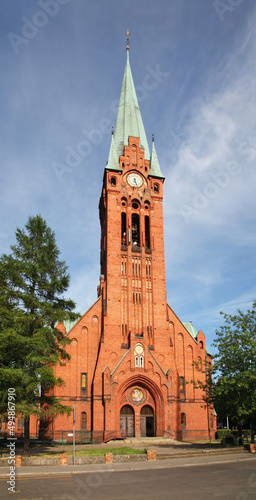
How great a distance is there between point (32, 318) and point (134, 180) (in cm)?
2557

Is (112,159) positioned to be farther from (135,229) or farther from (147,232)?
(147,232)

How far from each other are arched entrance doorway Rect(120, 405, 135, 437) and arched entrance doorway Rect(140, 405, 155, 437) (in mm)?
941

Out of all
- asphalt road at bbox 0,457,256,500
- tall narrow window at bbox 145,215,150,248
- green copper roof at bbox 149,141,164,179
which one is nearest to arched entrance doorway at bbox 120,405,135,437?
tall narrow window at bbox 145,215,150,248

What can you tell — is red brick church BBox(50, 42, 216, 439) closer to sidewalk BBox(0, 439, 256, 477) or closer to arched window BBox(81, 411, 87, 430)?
arched window BBox(81, 411, 87, 430)

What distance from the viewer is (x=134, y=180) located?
1843 inches

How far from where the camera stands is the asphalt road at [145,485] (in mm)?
12828

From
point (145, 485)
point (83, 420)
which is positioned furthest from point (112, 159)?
point (145, 485)

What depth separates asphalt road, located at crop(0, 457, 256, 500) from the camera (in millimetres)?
12828

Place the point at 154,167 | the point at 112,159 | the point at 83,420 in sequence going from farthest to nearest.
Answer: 1. the point at 154,167
2. the point at 112,159
3. the point at 83,420

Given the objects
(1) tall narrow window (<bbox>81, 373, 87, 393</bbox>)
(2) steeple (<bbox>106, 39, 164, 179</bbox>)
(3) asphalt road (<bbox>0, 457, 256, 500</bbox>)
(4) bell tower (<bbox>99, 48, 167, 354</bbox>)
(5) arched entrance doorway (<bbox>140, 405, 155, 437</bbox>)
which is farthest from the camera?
(2) steeple (<bbox>106, 39, 164, 179</bbox>)

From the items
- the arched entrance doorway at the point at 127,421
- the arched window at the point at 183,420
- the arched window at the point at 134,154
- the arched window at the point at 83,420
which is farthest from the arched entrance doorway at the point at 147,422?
the arched window at the point at 134,154

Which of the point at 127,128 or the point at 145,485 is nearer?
the point at 145,485

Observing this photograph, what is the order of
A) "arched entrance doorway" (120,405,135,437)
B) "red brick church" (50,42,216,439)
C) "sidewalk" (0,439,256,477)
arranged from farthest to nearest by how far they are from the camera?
"red brick church" (50,42,216,439)
"arched entrance doorway" (120,405,135,437)
"sidewalk" (0,439,256,477)

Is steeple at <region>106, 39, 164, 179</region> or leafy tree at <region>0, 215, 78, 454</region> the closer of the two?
leafy tree at <region>0, 215, 78, 454</region>
